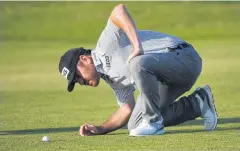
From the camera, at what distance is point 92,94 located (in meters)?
16.8

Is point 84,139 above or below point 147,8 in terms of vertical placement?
above

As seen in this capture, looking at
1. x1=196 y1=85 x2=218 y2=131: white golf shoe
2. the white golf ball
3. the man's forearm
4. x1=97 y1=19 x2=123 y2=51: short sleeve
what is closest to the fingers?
the man's forearm

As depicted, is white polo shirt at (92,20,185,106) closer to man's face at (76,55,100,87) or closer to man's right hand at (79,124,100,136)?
man's face at (76,55,100,87)

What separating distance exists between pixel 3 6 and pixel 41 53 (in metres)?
14.2

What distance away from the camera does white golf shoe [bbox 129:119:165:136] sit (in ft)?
31.9

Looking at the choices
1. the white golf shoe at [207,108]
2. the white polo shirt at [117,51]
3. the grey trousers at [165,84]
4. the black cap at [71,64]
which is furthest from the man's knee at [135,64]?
the white golf shoe at [207,108]

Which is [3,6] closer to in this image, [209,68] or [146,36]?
[209,68]

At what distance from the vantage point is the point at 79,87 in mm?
18719

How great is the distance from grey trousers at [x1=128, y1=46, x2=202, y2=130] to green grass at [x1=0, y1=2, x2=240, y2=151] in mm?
199

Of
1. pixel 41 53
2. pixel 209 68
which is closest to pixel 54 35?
pixel 41 53

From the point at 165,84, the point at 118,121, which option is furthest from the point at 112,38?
the point at 118,121

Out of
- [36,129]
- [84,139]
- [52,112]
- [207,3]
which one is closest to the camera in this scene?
[84,139]

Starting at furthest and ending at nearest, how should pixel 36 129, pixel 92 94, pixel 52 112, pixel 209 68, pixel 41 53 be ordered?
1. pixel 41 53
2. pixel 209 68
3. pixel 92 94
4. pixel 52 112
5. pixel 36 129

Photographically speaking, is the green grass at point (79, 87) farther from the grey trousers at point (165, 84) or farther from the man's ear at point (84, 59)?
the man's ear at point (84, 59)
